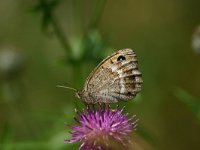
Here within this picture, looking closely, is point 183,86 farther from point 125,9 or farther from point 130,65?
point 130,65

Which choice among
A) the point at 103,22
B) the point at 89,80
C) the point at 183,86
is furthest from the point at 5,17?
the point at 89,80

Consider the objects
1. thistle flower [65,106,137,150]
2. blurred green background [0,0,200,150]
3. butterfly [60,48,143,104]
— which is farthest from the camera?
blurred green background [0,0,200,150]

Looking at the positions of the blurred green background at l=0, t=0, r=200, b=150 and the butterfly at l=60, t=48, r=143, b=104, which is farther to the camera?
the blurred green background at l=0, t=0, r=200, b=150

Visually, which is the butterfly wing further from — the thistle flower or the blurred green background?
the blurred green background

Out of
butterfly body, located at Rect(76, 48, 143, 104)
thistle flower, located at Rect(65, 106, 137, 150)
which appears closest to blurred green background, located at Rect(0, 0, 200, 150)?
butterfly body, located at Rect(76, 48, 143, 104)

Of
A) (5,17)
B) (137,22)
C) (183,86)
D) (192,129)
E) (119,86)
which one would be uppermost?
(5,17)

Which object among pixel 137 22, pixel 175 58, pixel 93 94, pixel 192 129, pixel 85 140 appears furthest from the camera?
pixel 137 22

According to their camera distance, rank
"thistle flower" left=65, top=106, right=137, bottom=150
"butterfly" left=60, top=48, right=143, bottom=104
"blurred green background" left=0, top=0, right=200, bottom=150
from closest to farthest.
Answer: "thistle flower" left=65, top=106, right=137, bottom=150 → "butterfly" left=60, top=48, right=143, bottom=104 → "blurred green background" left=0, top=0, right=200, bottom=150
